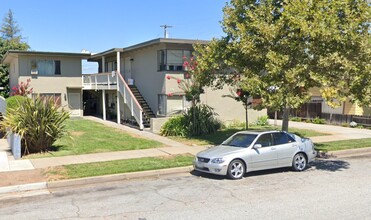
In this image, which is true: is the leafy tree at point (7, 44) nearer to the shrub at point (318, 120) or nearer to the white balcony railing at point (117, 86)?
the white balcony railing at point (117, 86)

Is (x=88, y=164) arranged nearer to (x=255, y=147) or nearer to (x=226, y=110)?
(x=255, y=147)

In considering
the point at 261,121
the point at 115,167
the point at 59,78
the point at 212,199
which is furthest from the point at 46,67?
the point at 212,199

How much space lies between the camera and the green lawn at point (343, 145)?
55.9 feet

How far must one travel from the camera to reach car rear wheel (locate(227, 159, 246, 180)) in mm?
11273

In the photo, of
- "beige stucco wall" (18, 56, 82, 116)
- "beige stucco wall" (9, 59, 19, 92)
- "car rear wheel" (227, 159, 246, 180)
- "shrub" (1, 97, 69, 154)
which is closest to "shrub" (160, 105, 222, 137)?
"shrub" (1, 97, 69, 154)

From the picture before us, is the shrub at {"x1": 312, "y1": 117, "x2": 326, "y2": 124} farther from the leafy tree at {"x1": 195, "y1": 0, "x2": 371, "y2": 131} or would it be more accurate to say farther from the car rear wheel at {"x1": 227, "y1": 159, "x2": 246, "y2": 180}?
the car rear wheel at {"x1": 227, "y1": 159, "x2": 246, "y2": 180}

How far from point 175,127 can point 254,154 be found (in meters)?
9.91

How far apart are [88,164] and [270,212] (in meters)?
7.20

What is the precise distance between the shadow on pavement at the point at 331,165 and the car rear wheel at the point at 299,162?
2.22 feet

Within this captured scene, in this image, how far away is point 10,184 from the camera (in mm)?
10555

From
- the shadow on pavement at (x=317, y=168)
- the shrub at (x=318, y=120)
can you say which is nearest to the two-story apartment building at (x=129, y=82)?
the shrub at (x=318, y=120)

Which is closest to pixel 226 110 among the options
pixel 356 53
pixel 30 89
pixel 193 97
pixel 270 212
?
pixel 193 97

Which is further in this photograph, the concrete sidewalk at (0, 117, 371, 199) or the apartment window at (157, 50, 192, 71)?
the apartment window at (157, 50, 192, 71)

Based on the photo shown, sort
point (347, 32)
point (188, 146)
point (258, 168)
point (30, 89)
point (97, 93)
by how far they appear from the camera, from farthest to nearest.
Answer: point (97, 93)
point (30, 89)
point (188, 146)
point (347, 32)
point (258, 168)
